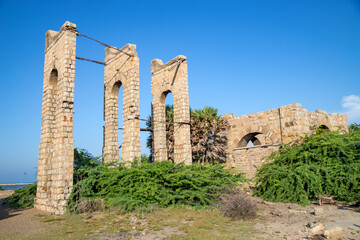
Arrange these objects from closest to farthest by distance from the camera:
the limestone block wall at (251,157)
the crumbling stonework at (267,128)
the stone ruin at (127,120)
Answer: the stone ruin at (127,120), the crumbling stonework at (267,128), the limestone block wall at (251,157)

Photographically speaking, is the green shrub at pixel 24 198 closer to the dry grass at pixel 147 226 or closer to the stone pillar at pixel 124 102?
the dry grass at pixel 147 226

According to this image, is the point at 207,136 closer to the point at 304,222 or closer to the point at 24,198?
the point at 24,198

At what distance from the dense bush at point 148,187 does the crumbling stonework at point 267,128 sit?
3.73 metres

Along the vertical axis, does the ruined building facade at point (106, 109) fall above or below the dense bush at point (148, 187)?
above

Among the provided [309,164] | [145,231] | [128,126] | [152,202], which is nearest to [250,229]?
[145,231]

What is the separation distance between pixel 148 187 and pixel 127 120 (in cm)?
516

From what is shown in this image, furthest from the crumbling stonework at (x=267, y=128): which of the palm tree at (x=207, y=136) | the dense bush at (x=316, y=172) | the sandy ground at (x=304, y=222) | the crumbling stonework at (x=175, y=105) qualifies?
the sandy ground at (x=304, y=222)

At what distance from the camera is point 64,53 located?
10.2 m

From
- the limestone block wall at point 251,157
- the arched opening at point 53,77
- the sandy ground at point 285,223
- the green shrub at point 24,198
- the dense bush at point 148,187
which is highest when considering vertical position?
the arched opening at point 53,77

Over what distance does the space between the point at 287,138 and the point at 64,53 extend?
11.1 metres

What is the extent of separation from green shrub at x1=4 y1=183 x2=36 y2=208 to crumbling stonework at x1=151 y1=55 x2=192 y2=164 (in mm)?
6136

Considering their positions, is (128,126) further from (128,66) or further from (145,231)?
(145,231)

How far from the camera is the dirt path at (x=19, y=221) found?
6.94 metres

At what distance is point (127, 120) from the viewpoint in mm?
13164
